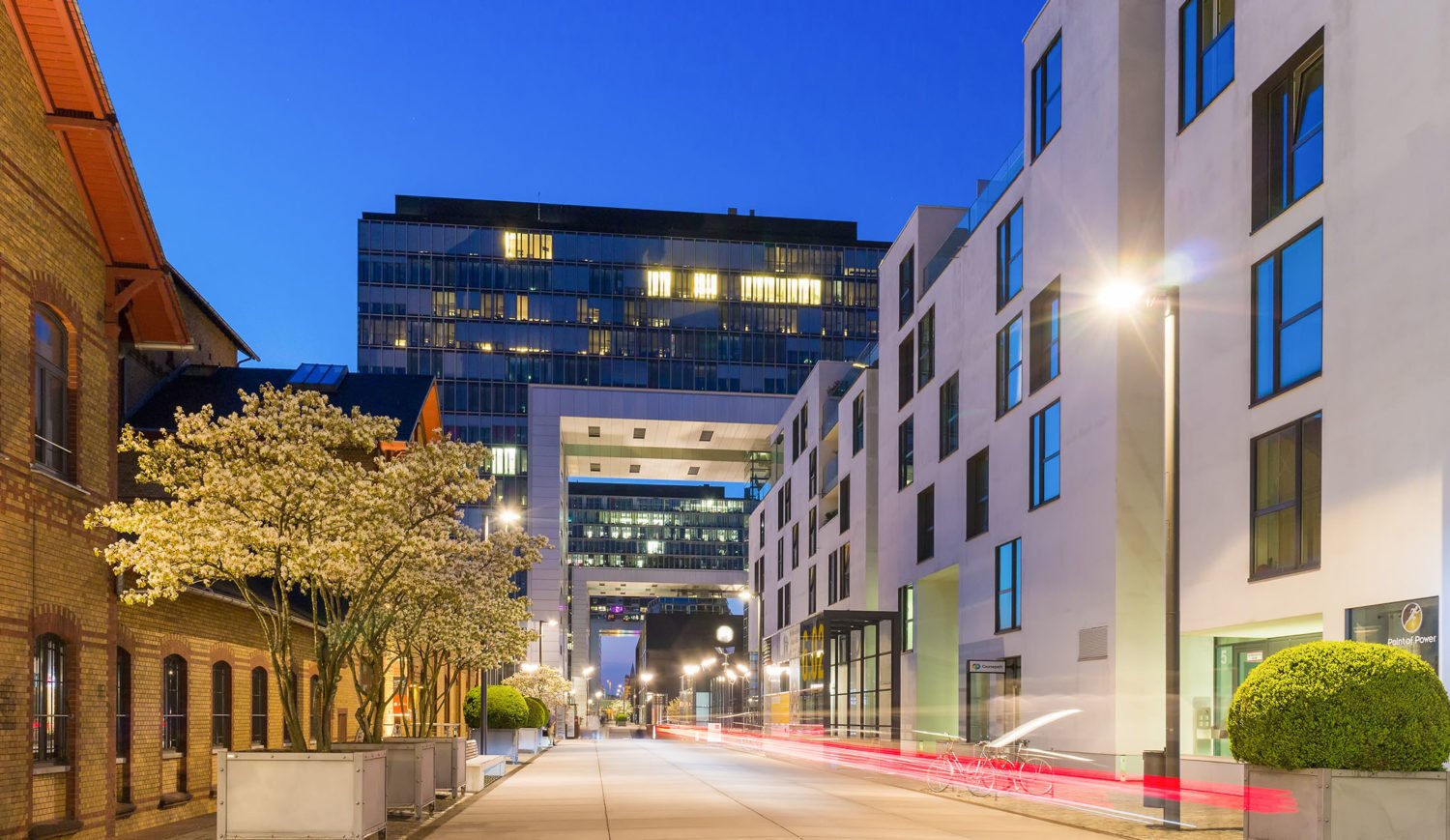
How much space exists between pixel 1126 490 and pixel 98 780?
1909 cm

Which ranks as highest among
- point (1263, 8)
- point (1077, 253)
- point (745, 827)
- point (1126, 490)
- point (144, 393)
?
point (1263, 8)

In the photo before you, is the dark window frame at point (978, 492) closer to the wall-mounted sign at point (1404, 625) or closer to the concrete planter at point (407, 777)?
the wall-mounted sign at point (1404, 625)

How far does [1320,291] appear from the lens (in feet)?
68.9

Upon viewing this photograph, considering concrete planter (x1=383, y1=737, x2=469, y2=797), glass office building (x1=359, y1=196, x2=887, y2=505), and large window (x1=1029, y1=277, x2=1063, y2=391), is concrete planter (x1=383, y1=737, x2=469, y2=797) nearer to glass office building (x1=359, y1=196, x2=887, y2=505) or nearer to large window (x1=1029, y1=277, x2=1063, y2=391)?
large window (x1=1029, y1=277, x2=1063, y2=391)

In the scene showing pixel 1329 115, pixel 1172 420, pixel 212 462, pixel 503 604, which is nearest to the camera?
pixel 212 462

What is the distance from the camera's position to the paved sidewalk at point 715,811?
1880 cm

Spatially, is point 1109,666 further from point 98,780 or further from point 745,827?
point 98,780

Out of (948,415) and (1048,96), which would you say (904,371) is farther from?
(1048,96)

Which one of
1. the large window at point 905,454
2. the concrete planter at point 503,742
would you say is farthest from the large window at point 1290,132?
the concrete planter at point 503,742

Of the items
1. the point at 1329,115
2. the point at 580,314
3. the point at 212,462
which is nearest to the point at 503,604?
the point at 212,462

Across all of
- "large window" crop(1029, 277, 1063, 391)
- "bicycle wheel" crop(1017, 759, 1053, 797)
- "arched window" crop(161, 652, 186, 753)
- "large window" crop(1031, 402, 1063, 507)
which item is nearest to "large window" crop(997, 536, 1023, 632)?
"large window" crop(1031, 402, 1063, 507)

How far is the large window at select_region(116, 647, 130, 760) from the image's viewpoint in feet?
59.8

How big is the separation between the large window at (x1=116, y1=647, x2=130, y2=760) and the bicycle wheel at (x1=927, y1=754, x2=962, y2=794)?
1669 cm

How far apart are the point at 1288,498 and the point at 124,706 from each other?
17.3 metres
